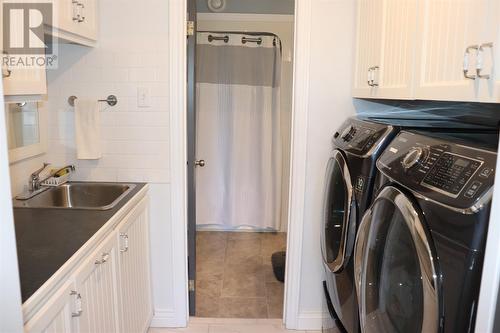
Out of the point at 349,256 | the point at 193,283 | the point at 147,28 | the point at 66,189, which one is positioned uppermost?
the point at 147,28

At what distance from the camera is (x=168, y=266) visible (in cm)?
256

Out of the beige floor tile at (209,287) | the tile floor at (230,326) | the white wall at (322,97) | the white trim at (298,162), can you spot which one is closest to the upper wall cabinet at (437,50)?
the white wall at (322,97)

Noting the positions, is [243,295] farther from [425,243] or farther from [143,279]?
[425,243]

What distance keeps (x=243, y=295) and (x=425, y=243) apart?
2.14m

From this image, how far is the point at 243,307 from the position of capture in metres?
2.87

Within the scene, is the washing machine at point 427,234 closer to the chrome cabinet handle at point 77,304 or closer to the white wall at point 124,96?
the chrome cabinet handle at point 77,304

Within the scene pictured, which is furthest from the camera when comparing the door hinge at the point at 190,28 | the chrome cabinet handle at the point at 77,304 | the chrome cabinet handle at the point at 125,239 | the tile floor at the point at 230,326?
the tile floor at the point at 230,326

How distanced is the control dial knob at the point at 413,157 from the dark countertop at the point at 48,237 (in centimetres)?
111

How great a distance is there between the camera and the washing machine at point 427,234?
96 cm

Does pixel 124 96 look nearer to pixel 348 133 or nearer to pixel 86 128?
pixel 86 128

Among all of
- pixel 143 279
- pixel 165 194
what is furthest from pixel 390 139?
pixel 143 279

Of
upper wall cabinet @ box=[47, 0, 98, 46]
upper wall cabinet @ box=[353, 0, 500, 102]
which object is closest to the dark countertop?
upper wall cabinet @ box=[47, 0, 98, 46]

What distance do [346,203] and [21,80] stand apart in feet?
4.49

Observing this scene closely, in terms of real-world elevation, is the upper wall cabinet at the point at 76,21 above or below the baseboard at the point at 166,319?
above
